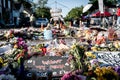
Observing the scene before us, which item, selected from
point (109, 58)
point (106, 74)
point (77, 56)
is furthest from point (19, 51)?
point (106, 74)

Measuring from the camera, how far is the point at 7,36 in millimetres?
19766

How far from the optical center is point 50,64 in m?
9.48

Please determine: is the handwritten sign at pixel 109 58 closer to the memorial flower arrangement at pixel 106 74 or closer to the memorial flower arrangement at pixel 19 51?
the memorial flower arrangement at pixel 19 51

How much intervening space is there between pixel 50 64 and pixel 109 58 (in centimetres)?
153

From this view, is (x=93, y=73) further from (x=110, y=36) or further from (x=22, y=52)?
(x=110, y=36)

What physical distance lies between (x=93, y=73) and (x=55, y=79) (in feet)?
4.54

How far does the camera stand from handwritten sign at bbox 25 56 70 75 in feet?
30.7

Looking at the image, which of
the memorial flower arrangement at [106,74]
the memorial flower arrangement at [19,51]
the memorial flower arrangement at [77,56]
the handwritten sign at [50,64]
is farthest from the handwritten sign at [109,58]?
the memorial flower arrangement at [106,74]

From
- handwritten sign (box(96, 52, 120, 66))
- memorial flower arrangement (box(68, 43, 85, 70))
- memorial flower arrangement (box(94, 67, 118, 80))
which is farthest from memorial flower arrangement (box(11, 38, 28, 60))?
memorial flower arrangement (box(94, 67, 118, 80))

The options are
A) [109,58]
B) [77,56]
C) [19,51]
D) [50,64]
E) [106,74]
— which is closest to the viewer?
[106,74]

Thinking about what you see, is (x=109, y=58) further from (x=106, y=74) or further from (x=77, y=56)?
(x=106, y=74)

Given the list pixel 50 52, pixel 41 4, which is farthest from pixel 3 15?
pixel 41 4

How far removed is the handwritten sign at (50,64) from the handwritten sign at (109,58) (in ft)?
3.12

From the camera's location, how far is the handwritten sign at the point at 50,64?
30.7 feet
